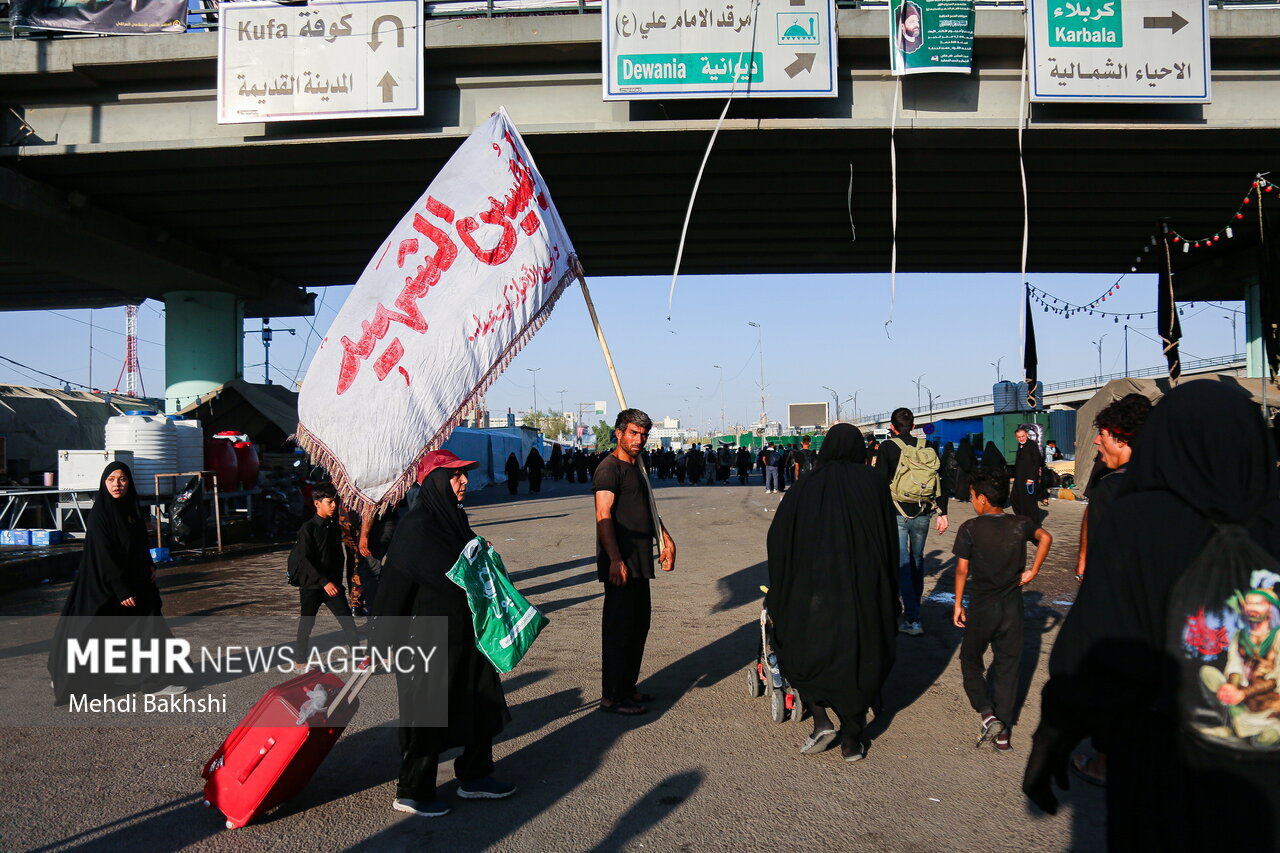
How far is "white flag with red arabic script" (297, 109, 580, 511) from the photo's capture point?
4895 millimetres

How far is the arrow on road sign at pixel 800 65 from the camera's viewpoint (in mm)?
14586

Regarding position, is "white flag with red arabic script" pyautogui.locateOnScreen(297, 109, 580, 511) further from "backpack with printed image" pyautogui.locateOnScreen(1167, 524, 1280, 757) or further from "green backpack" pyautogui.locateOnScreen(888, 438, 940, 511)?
"backpack with printed image" pyautogui.locateOnScreen(1167, 524, 1280, 757)

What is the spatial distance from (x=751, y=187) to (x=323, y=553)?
13872 mm

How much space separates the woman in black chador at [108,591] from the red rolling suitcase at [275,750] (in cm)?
240

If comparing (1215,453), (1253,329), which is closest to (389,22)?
(1215,453)

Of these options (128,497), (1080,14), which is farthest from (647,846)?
(1080,14)

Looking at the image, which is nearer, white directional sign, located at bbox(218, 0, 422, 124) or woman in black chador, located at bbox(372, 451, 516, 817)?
woman in black chador, located at bbox(372, 451, 516, 817)

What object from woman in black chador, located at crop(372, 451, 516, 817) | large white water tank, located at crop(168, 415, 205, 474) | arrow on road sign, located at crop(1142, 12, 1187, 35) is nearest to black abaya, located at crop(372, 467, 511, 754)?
woman in black chador, located at crop(372, 451, 516, 817)

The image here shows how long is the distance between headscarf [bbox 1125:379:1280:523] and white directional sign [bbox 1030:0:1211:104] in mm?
13976

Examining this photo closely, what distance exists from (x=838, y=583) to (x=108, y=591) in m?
4.58

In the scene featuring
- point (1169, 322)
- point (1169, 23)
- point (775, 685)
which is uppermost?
point (1169, 23)

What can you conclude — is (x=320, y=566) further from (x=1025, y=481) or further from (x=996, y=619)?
(x=1025, y=481)

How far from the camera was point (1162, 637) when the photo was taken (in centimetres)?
207

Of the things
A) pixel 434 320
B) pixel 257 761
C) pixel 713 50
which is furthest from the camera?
pixel 713 50
